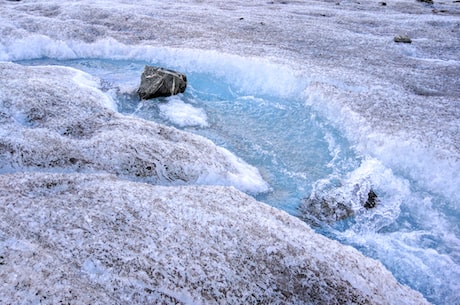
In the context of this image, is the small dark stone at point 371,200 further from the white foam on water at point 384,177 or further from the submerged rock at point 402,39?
the submerged rock at point 402,39

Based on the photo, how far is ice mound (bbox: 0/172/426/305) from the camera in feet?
14.2

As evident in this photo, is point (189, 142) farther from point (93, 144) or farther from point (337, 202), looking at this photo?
point (337, 202)

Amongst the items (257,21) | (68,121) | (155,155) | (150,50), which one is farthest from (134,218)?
(257,21)

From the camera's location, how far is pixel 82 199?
5801 millimetres

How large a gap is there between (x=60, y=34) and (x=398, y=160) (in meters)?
18.5

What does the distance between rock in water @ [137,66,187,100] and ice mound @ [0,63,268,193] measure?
3335 mm

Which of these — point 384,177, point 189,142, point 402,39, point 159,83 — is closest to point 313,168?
point 384,177

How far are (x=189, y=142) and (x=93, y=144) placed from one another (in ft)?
8.11

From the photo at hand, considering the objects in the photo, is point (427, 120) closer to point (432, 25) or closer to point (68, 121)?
point (68, 121)

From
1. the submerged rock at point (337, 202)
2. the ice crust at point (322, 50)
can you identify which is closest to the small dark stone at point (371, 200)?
the submerged rock at point (337, 202)

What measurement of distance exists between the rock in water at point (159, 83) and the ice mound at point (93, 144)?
3.33m

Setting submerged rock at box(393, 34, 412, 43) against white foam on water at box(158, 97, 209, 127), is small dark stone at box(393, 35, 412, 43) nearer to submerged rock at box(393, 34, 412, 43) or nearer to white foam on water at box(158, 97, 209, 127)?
submerged rock at box(393, 34, 412, 43)

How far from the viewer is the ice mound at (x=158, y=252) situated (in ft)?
14.2

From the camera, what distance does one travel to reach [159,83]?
13531 mm
